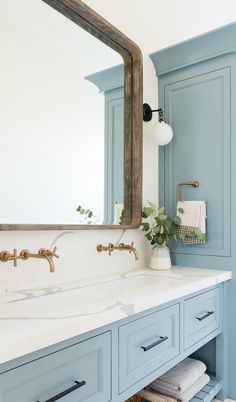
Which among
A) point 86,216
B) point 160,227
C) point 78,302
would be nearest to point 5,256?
point 78,302

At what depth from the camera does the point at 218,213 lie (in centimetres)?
191

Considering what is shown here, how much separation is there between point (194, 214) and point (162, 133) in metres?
0.51

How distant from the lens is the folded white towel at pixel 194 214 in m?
1.92

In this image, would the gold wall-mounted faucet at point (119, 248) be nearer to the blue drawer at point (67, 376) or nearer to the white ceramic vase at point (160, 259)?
the white ceramic vase at point (160, 259)

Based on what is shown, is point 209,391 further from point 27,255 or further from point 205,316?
point 27,255

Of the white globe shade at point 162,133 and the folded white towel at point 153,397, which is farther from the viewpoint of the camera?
the white globe shade at point 162,133

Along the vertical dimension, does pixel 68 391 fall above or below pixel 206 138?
below

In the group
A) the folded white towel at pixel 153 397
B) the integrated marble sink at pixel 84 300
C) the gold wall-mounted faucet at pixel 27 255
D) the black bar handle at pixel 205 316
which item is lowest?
the folded white towel at pixel 153 397

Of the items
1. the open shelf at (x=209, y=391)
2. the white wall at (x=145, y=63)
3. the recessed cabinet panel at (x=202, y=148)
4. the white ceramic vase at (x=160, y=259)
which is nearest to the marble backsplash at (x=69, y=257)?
the white wall at (x=145, y=63)

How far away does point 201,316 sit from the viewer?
5.25ft

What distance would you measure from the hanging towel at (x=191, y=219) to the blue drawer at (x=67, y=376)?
1.04m

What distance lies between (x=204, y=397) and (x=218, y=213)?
94cm

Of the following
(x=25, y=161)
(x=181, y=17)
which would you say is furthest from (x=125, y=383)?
(x=181, y=17)

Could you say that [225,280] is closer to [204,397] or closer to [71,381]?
[204,397]
